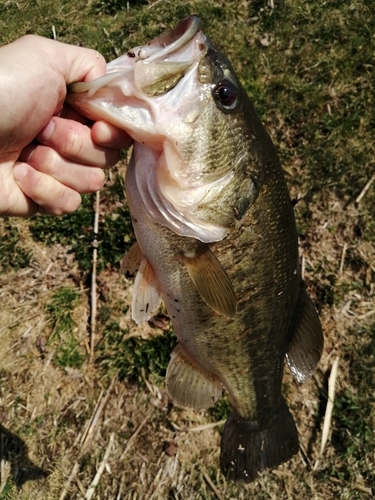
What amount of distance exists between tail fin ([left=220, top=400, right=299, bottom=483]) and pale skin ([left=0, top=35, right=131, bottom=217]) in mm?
1531

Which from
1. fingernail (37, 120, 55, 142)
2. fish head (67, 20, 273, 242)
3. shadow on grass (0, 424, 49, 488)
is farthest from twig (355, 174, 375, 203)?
→ shadow on grass (0, 424, 49, 488)

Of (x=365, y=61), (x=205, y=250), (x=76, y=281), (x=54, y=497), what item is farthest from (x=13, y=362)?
(x=365, y=61)

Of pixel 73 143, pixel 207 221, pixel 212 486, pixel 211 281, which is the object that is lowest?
pixel 212 486

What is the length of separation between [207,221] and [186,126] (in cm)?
36

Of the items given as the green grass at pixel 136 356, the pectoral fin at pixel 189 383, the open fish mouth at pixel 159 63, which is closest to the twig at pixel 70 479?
the green grass at pixel 136 356

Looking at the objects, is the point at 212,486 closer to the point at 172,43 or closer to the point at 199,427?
the point at 199,427

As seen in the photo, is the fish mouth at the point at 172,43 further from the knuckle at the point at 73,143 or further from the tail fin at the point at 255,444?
the tail fin at the point at 255,444

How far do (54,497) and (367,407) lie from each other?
233 centimetres

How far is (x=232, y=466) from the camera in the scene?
257 centimetres

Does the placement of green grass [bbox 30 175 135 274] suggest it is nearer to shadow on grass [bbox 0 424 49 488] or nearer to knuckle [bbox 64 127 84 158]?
shadow on grass [bbox 0 424 49 488]

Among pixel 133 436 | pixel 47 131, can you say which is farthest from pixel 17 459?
pixel 47 131

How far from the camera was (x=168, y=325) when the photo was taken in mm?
3484

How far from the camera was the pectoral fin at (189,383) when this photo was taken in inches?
92.0

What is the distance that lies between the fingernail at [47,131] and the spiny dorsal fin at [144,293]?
2.08 ft
